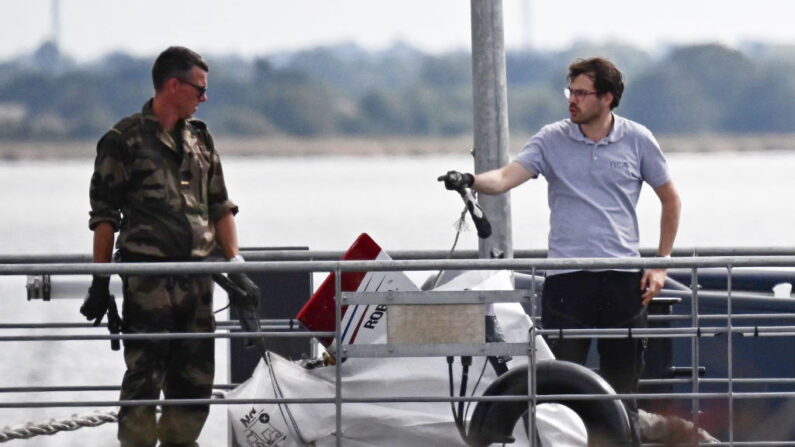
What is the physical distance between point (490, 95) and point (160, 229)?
196 centimetres

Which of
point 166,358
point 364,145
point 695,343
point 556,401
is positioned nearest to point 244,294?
point 166,358

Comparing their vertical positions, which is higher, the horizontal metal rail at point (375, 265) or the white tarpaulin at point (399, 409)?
the horizontal metal rail at point (375, 265)

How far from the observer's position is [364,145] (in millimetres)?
76688

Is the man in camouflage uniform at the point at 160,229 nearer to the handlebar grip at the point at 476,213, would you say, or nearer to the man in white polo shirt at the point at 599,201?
the handlebar grip at the point at 476,213

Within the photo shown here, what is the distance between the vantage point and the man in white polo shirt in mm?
6637

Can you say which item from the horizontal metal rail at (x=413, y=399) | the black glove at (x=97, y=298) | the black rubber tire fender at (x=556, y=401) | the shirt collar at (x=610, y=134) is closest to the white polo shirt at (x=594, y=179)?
the shirt collar at (x=610, y=134)

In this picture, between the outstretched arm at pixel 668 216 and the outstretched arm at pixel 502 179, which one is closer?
the outstretched arm at pixel 502 179

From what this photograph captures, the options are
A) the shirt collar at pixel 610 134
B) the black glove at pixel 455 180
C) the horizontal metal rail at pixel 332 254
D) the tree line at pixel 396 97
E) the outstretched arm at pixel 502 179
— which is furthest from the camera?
the tree line at pixel 396 97

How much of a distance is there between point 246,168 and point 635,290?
113m

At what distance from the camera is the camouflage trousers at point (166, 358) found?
249 inches

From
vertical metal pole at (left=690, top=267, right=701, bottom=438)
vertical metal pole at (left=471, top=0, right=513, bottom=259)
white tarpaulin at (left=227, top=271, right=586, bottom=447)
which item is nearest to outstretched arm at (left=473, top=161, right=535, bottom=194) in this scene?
white tarpaulin at (left=227, top=271, right=586, bottom=447)

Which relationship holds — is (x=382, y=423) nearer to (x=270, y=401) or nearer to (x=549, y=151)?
(x=270, y=401)

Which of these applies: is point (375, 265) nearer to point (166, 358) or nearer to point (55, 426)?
point (166, 358)

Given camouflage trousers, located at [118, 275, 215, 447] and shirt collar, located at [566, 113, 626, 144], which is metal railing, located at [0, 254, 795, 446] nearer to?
camouflage trousers, located at [118, 275, 215, 447]
